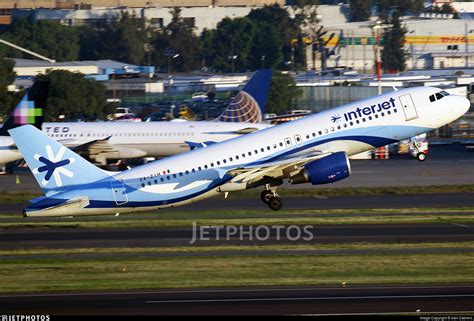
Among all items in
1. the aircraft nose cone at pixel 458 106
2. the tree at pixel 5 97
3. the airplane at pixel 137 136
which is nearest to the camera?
the aircraft nose cone at pixel 458 106

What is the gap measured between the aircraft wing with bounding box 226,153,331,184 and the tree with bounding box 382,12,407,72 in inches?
5957

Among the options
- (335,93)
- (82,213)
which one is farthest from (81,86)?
(82,213)

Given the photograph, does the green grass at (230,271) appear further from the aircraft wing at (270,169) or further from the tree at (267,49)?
the tree at (267,49)

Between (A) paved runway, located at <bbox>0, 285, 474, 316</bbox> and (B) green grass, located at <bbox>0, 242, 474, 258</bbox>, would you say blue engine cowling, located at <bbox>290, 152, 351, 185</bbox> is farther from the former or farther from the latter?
(A) paved runway, located at <bbox>0, 285, 474, 316</bbox>

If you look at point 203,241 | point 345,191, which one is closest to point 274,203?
point 203,241

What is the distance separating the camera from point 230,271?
115ft

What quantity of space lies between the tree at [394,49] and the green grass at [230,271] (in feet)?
528

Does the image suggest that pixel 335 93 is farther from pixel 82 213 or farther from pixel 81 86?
pixel 82 213

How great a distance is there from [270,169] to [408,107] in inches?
316

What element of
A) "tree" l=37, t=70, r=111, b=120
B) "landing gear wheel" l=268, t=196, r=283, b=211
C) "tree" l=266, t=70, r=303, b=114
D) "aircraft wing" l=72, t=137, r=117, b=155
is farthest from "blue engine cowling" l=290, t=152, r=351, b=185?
"tree" l=266, t=70, r=303, b=114

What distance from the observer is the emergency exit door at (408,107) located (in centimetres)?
4816

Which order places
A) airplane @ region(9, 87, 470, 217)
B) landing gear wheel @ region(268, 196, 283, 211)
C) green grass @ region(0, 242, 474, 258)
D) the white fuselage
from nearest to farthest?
green grass @ region(0, 242, 474, 258) → airplane @ region(9, 87, 470, 217) → landing gear wheel @ region(268, 196, 283, 211) → the white fuselage

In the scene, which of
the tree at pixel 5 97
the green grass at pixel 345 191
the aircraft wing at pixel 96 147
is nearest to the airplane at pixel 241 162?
the green grass at pixel 345 191

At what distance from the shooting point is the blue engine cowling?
4566cm
